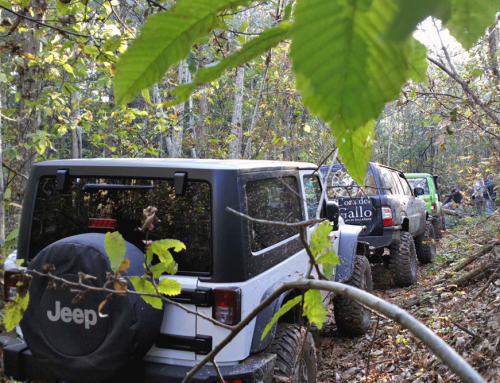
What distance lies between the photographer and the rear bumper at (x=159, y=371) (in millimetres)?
2271

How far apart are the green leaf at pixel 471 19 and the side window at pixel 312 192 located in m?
3.66

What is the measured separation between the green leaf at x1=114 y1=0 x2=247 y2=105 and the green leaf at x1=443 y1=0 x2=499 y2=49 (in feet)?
0.48

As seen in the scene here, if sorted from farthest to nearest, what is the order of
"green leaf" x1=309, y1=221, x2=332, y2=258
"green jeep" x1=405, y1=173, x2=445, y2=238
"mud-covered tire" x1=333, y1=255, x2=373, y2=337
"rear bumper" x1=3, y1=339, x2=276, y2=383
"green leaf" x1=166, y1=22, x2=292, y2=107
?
1. "green jeep" x1=405, y1=173, x2=445, y2=238
2. "mud-covered tire" x1=333, y1=255, x2=373, y2=337
3. "rear bumper" x1=3, y1=339, x2=276, y2=383
4. "green leaf" x1=309, y1=221, x2=332, y2=258
5. "green leaf" x1=166, y1=22, x2=292, y2=107

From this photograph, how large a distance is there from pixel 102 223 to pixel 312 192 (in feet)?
7.66

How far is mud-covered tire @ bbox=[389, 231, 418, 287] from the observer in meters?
6.28

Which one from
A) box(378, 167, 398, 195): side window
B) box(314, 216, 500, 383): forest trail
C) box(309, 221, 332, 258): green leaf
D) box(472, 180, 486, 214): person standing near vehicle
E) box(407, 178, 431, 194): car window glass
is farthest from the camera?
box(407, 178, 431, 194): car window glass

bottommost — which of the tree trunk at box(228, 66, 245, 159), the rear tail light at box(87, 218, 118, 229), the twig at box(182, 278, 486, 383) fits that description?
the rear tail light at box(87, 218, 118, 229)

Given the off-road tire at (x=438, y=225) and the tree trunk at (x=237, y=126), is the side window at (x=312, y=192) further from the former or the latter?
the off-road tire at (x=438, y=225)

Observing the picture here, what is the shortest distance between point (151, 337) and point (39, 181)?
1.43 metres

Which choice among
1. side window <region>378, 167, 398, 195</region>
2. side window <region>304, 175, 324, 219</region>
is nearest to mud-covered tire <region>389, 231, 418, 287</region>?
side window <region>378, 167, 398, 195</region>

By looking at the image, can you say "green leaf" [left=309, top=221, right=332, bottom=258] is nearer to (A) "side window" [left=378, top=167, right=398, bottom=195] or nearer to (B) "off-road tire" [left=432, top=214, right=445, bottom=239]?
(A) "side window" [left=378, top=167, right=398, bottom=195]

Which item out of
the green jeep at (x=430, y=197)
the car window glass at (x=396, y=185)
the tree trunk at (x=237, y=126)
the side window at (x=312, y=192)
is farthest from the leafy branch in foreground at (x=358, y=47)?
the green jeep at (x=430, y=197)

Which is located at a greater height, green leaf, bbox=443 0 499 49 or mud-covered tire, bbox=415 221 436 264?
green leaf, bbox=443 0 499 49

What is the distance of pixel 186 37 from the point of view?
28cm
